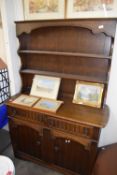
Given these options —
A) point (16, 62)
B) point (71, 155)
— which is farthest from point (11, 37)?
point (71, 155)

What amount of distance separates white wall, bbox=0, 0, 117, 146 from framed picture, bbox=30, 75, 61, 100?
11.1 inches

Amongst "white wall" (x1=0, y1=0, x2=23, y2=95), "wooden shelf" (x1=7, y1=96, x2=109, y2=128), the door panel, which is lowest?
the door panel

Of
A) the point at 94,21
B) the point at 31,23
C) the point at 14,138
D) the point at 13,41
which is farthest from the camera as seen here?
the point at 14,138

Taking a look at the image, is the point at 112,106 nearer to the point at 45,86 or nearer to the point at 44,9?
the point at 45,86

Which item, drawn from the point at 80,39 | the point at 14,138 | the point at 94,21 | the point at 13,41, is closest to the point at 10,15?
the point at 13,41

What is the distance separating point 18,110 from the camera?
67.4 inches

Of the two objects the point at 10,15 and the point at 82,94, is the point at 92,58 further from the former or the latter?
the point at 10,15

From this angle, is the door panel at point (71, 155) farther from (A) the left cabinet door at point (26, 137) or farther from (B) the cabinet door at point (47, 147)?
(A) the left cabinet door at point (26, 137)

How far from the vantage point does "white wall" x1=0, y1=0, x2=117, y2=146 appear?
1640mm

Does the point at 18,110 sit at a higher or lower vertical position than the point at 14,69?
lower

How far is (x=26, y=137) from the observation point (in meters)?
1.85

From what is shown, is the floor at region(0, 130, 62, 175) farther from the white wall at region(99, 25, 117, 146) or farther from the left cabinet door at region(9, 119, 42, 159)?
the white wall at region(99, 25, 117, 146)

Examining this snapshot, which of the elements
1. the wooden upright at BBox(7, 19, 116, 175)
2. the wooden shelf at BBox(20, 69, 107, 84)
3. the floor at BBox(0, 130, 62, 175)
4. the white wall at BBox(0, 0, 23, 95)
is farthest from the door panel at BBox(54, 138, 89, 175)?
the white wall at BBox(0, 0, 23, 95)

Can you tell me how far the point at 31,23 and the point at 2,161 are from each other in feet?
4.74
